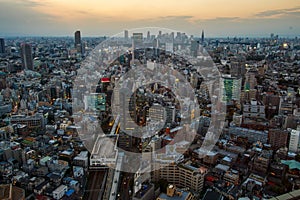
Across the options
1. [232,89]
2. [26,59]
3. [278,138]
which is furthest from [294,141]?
[26,59]

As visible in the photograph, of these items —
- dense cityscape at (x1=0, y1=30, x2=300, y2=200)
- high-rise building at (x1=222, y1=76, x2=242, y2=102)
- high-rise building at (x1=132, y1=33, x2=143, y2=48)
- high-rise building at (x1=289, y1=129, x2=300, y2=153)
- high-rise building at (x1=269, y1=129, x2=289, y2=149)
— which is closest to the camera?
dense cityscape at (x1=0, y1=30, x2=300, y2=200)

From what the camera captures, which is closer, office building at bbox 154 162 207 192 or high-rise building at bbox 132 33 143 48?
office building at bbox 154 162 207 192

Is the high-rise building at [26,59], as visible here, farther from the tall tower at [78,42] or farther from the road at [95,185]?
the road at [95,185]

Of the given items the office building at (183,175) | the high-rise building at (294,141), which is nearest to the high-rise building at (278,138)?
the high-rise building at (294,141)

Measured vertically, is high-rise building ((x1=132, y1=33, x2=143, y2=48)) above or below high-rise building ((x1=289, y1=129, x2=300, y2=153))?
above

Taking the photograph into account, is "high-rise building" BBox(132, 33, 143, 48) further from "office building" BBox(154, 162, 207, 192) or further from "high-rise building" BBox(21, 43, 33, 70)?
"high-rise building" BBox(21, 43, 33, 70)

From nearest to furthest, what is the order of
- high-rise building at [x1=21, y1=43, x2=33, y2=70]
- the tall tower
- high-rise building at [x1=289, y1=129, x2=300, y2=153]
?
high-rise building at [x1=289, y1=129, x2=300, y2=153] → high-rise building at [x1=21, y1=43, x2=33, y2=70] → the tall tower

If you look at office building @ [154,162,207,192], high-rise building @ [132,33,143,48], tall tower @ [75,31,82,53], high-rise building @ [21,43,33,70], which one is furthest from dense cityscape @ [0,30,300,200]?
tall tower @ [75,31,82,53]

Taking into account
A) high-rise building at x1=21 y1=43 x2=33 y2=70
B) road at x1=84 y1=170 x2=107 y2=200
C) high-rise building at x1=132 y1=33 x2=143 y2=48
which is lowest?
road at x1=84 y1=170 x2=107 y2=200

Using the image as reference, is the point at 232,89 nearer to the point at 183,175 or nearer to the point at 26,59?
the point at 183,175
